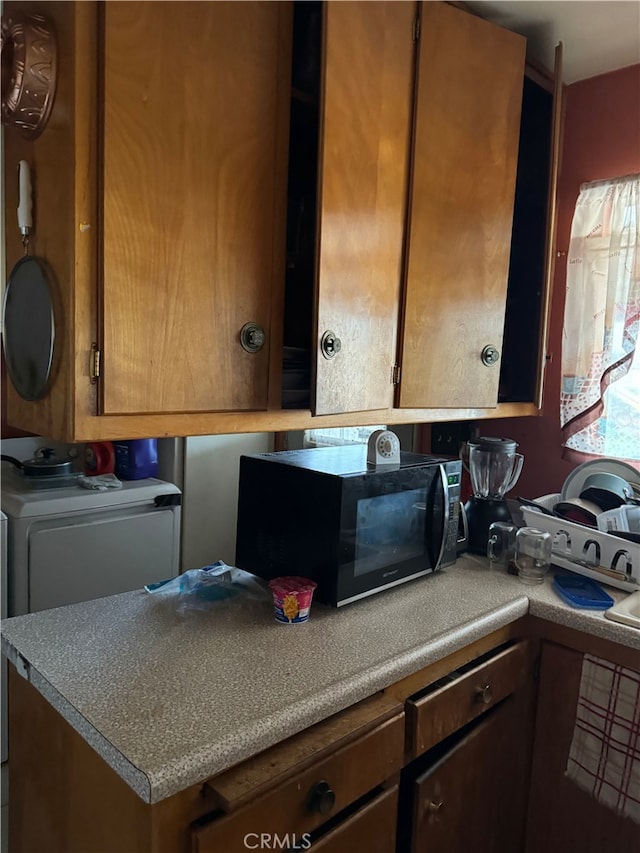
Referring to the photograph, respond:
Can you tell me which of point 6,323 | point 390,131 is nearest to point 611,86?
point 390,131

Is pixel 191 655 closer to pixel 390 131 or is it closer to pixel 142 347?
pixel 142 347

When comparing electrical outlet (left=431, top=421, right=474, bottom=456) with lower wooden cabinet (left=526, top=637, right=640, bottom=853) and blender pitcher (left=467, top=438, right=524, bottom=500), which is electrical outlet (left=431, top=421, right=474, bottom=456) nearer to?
blender pitcher (left=467, top=438, right=524, bottom=500)

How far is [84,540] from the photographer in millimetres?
2184

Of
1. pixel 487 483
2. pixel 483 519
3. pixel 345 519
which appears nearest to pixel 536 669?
pixel 483 519

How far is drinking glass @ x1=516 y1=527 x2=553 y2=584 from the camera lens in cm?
157

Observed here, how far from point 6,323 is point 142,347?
321 millimetres

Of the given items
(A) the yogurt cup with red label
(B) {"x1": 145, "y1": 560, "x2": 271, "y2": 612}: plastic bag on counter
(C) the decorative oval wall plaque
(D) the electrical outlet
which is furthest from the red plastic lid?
(D) the electrical outlet

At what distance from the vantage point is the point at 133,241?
39.7 inches

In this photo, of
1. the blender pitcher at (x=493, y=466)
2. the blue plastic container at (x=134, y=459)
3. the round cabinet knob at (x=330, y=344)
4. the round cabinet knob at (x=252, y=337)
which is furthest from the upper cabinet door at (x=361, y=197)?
the blue plastic container at (x=134, y=459)

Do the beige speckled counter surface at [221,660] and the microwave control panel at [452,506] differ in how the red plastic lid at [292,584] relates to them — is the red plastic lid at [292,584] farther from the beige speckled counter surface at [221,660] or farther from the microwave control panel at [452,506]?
the microwave control panel at [452,506]

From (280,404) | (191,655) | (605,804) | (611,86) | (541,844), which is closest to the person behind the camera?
(191,655)

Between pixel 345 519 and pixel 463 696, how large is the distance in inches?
17.4

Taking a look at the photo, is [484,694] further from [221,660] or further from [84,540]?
[84,540]

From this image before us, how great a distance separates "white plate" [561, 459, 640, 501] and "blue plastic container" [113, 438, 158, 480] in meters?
1.63
